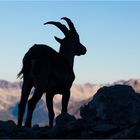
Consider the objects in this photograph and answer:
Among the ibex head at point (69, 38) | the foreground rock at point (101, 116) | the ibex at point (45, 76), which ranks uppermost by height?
the ibex head at point (69, 38)

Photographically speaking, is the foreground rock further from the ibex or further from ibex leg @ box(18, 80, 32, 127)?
ibex leg @ box(18, 80, 32, 127)

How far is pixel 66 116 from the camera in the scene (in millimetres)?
20266

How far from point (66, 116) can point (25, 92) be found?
3.08 m

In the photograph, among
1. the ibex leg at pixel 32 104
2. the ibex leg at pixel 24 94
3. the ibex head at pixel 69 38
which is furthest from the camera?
the ibex head at pixel 69 38

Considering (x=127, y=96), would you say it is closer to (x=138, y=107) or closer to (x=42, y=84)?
(x=138, y=107)

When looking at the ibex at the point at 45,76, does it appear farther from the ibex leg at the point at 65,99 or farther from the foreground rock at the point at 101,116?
the foreground rock at the point at 101,116

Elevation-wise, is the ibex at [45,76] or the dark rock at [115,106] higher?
the ibex at [45,76]

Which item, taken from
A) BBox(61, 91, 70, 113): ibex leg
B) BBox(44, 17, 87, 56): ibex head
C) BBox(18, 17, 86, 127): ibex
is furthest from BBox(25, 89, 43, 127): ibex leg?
BBox(44, 17, 87, 56): ibex head

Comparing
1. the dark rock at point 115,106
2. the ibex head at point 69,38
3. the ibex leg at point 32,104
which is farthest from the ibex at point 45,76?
the ibex head at point 69,38

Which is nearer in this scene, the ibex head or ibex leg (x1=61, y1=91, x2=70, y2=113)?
ibex leg (x1=61, y1=91, x2=70, y2=113)

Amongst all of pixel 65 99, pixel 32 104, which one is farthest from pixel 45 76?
pixel 65 99

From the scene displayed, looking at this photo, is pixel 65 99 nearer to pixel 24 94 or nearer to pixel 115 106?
pixel 24 94

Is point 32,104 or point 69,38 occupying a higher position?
point 69,38

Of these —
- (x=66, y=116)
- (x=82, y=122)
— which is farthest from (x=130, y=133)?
(x=66, y=116)
